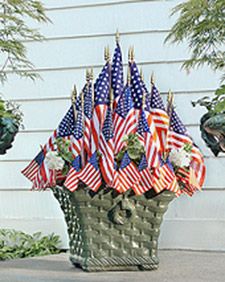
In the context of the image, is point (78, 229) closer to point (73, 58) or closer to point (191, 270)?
point (191, 270)

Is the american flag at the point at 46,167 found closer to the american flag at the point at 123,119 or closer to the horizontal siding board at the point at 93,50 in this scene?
the american flag at the point at 123,119

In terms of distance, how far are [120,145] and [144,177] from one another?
0.36 meters

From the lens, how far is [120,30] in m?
9.16

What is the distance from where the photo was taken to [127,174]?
657 cm

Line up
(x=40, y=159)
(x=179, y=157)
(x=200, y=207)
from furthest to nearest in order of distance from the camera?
(x=200, y=207) < (x=40, y=159) < (x=179, y=157)

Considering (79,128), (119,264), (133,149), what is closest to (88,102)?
(79,128)

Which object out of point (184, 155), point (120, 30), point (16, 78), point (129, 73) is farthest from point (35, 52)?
point (184, 155)

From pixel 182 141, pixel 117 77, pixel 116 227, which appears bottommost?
pixel 116 227

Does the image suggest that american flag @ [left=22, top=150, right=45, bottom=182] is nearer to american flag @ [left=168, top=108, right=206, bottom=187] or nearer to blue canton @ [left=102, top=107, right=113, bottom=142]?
blue canton @ [left=102, top=107, right=113, bottom=142]

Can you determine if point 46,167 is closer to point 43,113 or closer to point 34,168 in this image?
point 34,168

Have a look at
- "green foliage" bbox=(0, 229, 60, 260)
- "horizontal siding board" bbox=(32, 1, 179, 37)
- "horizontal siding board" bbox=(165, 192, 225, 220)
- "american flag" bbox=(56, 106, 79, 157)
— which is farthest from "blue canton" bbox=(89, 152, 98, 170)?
"horizontal siding board" bbox=(32, 1, 179, 37)

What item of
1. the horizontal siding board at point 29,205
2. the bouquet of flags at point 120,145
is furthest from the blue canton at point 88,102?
the horizontal siding board at point 29,205

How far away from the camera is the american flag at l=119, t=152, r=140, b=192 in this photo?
21.5 ft

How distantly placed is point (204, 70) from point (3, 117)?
3.23 metres
